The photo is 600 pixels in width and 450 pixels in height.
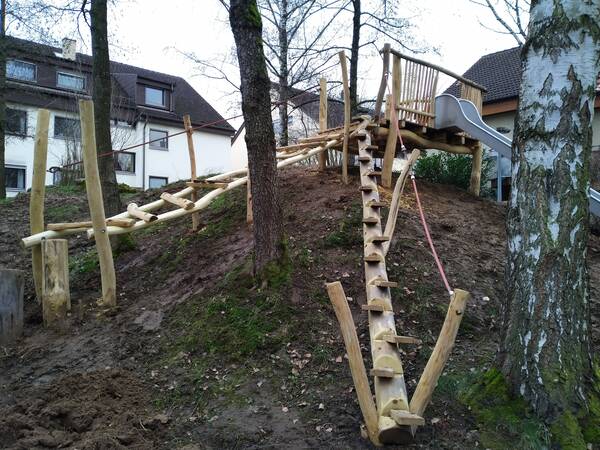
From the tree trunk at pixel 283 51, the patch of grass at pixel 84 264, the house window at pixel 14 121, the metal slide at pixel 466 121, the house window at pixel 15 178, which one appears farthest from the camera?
the house window at pixel 15 178

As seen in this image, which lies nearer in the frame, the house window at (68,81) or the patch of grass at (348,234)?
the patch of grass at (348,234)

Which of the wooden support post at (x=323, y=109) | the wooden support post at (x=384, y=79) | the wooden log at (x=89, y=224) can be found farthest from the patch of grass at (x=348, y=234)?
the wooden support post at (x=323, y=109)

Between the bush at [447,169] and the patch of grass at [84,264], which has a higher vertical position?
the bush at [447,169]

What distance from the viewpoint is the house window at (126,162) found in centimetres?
2732

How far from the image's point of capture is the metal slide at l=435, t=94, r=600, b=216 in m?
8.56

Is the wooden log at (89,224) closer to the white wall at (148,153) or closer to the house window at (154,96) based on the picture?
the white wall at (148,153)

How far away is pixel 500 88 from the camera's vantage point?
18828 millimetres

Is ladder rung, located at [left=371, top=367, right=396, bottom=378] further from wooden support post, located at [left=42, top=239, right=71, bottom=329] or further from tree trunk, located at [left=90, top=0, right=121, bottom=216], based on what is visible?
tree trunk, located at [left=90, top=0, right=121, bottom=216]

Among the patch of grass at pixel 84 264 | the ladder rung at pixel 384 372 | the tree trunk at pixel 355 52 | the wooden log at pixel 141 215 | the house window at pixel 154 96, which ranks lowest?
the ladder rung at pixel 384 372

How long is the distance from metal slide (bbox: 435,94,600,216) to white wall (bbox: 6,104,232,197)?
15.2 m

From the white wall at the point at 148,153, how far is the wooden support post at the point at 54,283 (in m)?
16.4

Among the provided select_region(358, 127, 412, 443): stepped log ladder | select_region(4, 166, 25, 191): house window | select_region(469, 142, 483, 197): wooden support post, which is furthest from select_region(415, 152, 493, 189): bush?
select_region(4, 166, 25, 191): house window

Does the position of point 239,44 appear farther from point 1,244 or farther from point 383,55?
point 1,244

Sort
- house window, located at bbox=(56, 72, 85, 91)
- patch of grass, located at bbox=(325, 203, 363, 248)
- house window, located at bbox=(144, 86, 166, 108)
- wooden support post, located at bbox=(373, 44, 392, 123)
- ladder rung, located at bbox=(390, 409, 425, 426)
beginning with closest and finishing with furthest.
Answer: ladder rung, located at bbox=(390, 409, 425, 426) → patch of grass, located at bbox=(325, 203, 363, 248) → wooden support post, located at bbox=(373, 44, 392, 123) → house window, located at bbox=(56, 72, 85, 91) → house window, located at bbox=(144, 86, 166, 108)
